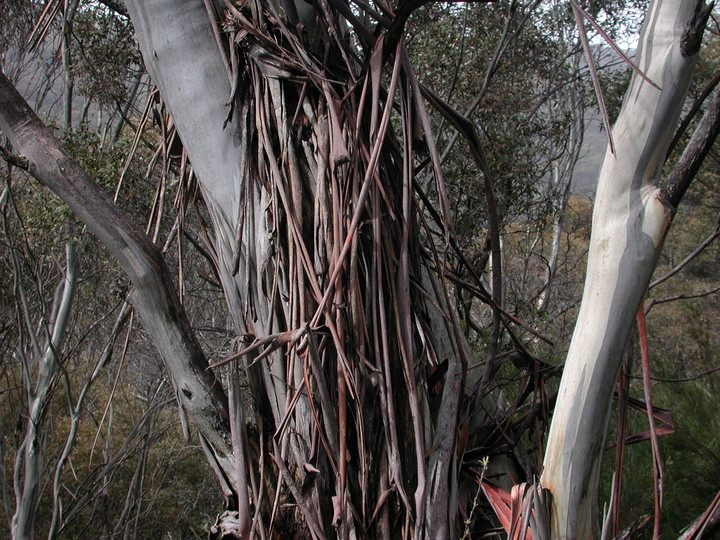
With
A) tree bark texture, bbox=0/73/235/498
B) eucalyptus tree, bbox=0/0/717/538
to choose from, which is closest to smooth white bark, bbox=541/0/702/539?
eucalyptus tree, bbox=0/0/717/538

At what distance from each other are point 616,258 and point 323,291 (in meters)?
0.53

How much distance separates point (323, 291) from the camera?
125 centimetres

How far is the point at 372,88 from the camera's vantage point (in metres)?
1.25

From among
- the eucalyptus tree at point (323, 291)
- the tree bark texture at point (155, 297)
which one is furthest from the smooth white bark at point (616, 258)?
the tree bark texture at point (155, 297)

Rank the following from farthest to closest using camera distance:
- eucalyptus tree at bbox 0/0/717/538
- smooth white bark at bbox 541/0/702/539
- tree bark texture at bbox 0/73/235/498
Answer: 1. tree bark texture at bbox 0/73/235/498
2. eucalyptus tree at bbox 0/0/717/538
3. smooth white bark at bbox 541/0/702/539

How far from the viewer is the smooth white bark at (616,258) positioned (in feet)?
3.01

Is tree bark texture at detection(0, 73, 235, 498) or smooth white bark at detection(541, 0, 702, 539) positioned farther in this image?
tree bark texture at detection(0, 73, 235, 498)

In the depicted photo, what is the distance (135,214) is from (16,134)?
321 cm

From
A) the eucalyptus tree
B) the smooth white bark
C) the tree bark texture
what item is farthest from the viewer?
the tree bark texture

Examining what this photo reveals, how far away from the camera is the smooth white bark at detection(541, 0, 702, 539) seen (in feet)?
3.01

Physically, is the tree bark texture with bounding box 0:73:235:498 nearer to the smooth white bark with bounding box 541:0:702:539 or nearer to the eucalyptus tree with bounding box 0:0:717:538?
the eucalyptus tree with bounding box 0:0:717:538

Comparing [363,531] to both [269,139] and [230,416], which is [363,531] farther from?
[269,139]

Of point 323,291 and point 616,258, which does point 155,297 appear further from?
point 616,258

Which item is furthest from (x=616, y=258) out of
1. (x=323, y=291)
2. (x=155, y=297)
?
(x=155, y=297)
